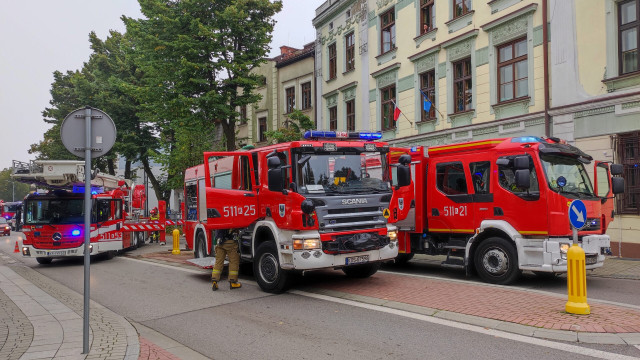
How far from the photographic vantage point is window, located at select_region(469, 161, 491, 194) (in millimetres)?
9453

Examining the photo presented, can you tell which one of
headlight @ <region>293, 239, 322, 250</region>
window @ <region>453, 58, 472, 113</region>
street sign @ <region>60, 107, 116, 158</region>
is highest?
window @ <region>453, 58, 472, 113</region>

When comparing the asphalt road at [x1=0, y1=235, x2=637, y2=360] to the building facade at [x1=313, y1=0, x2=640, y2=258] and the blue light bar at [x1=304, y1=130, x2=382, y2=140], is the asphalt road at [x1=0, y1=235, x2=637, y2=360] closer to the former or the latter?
the blue light bar at [x1=304, y1=130, x2=382, y2=140]

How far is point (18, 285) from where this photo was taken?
10.7 meters

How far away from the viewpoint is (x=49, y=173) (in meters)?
14.1

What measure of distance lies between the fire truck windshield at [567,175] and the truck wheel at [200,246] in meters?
8.28

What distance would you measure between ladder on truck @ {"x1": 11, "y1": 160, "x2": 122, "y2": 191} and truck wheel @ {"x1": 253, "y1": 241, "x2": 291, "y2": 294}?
7.42 m

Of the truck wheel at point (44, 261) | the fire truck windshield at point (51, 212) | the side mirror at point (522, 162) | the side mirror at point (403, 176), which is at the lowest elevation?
the truck wheel at point (44, 261)

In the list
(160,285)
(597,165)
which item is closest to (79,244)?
(160,285)

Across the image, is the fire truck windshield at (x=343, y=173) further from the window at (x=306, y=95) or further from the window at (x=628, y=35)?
the window at (x=306, y=95)

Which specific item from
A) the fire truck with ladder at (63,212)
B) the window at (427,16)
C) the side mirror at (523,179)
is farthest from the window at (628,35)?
the fire truck with ladder at (63,212)

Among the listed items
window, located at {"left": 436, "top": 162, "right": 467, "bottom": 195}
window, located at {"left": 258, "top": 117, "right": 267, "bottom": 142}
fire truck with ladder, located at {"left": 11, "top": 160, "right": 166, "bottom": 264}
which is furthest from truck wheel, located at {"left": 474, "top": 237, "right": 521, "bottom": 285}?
window, located at {"left": 258, "top": 117, "right": 267, "bottom": 142}

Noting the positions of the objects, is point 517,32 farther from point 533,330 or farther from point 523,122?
point 533,330

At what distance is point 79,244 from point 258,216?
8.61 metres

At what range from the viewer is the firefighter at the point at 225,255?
9.53 metres
